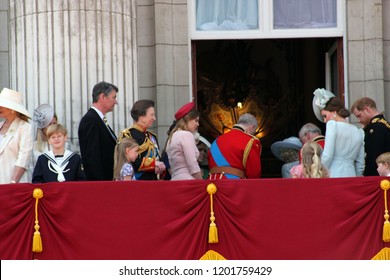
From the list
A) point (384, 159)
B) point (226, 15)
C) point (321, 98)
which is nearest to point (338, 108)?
point (321, 98)

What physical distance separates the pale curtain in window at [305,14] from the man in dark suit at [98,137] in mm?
3693

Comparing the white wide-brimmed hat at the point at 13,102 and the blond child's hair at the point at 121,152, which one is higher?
the white wide-brimmed hat at the point at 13,102

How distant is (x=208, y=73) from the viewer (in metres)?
22.7

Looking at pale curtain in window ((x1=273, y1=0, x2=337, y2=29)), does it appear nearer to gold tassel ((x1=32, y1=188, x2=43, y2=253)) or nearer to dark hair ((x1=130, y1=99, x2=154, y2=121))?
dark hair ((x1=130, y1=99, x2=154, y2=121))

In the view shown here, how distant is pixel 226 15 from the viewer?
16750mm

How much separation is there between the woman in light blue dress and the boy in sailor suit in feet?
8.87

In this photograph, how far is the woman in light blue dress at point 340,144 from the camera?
534 inches

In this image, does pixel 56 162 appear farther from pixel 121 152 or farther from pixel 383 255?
pixel 383 255

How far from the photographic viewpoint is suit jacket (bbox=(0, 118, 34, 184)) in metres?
13.3

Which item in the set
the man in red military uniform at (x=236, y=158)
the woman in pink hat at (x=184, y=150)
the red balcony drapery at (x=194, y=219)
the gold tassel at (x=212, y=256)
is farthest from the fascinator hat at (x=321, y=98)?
the gold tassel at (x=212, y=256)

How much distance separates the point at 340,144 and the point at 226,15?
148 inches

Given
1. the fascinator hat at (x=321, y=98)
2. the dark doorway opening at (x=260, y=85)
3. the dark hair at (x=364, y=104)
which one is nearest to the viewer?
the dark hair at (x=364, y=104)

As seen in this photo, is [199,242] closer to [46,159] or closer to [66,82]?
[46,159]

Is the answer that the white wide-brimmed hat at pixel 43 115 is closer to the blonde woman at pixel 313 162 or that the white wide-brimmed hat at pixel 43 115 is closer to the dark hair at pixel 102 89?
the dark hair at pixel 102 89
